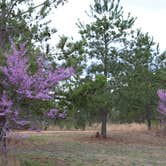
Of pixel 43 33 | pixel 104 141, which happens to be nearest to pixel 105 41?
pixel 104 141

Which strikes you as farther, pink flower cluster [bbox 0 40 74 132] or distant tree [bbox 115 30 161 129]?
distant tree [bbox 115 30 161 129]

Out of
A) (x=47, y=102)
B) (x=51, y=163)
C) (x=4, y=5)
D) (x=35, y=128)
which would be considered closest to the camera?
(x=35, y=128)

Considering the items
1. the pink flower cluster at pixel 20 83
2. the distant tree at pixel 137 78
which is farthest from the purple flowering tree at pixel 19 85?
the distant tree at pixel 137 78

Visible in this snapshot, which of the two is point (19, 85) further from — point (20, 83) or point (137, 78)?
point (137, 78)

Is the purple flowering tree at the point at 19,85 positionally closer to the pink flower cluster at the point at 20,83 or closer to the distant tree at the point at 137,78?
the pink flower cluster at the point at 20,83

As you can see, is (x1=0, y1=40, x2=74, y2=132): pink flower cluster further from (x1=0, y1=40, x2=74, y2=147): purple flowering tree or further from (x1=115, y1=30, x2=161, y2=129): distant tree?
(x1=115, y1=30, x2=161, y2=129): distant tree

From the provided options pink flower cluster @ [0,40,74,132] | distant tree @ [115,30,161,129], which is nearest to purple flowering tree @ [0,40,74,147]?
pink flower cluster @ [0,40,74,132]

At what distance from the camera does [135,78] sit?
1176 inches

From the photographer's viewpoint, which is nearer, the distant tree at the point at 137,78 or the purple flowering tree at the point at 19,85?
the purple flowering tree at the point at 19,85

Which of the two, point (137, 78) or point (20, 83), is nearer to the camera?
point (20, 83)

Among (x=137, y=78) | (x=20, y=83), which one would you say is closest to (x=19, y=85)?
(x=20, y=83)

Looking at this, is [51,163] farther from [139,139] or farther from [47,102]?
[139,139]

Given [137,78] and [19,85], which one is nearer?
[19,85]

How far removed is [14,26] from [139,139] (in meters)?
17.0
